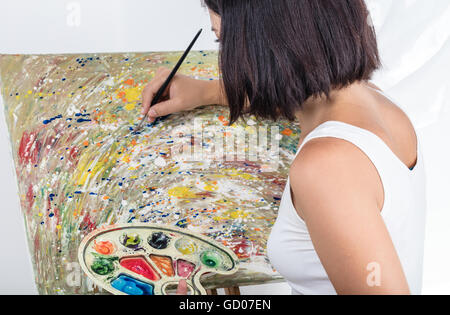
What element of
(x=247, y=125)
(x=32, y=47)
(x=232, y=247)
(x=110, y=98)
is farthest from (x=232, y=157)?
(x=32, y=47)

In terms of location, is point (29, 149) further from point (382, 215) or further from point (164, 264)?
point (382, 215)

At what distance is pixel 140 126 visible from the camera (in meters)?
1.14

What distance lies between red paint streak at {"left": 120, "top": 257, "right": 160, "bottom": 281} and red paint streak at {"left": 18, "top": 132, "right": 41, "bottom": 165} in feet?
1.09

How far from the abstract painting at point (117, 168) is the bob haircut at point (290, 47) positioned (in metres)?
0.34

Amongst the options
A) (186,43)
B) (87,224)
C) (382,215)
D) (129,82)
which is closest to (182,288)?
(87,224)

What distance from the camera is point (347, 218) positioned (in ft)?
2.04

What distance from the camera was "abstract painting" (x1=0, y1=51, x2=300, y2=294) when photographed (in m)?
1.05

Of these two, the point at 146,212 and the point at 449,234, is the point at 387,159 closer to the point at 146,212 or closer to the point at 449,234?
the point at 146,212

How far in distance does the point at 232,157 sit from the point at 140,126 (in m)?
0.23

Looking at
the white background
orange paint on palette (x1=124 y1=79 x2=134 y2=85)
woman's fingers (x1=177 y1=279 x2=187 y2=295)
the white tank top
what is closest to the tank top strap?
the white tank top

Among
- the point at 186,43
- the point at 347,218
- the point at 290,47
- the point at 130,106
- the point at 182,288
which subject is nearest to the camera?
the point at 347,218

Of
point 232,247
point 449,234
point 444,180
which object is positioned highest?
point 232,247

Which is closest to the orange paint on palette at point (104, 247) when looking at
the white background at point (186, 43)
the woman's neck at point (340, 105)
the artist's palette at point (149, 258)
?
the artist's palette at point (149, 258)

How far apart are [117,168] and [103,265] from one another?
241 mm
